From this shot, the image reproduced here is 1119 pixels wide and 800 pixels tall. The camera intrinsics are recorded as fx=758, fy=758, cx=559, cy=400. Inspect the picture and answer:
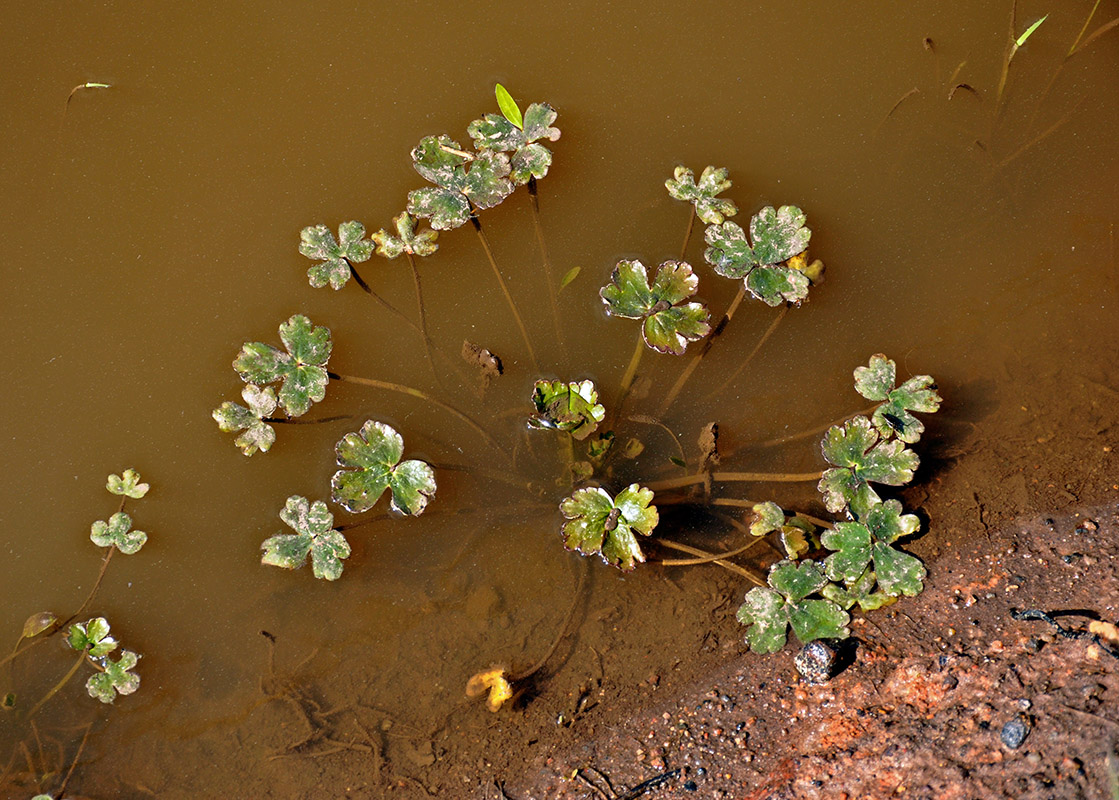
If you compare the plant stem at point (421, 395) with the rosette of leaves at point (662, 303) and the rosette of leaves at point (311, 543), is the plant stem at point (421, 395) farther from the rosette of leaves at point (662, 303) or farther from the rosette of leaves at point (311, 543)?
the rosette of leaves at point (662, 303)

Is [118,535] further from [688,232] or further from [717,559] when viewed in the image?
[688,232]

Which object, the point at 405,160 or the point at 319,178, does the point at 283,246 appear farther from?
the point at 405,160

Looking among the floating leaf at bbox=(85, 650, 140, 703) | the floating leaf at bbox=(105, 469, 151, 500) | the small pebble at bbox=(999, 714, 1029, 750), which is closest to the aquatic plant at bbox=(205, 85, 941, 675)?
the floating leaf at bbox=(105, 469, 151, 500)

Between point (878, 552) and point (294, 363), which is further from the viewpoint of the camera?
point (294, 363)

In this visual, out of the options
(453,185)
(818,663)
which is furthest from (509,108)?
(818,663)

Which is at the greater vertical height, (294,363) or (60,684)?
(294,363)

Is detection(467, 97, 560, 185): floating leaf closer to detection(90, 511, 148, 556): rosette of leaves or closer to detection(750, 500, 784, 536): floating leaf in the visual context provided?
detection(750, 500, 784, 536): floating leaf

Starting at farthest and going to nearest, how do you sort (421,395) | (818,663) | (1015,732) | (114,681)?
(421,395), (114,681), (818,663), (1015,732)
